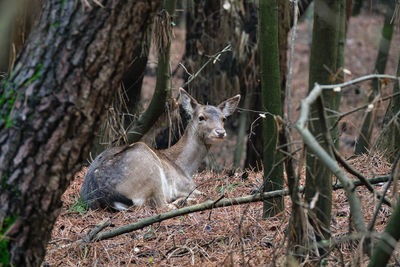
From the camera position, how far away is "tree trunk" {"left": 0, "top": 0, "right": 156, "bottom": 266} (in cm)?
339

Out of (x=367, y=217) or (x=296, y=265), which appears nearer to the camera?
(x=296, y=265)

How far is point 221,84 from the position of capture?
11492mm

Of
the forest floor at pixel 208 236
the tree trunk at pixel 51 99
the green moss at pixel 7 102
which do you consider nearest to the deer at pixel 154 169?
the forest floor at pixel 208 236

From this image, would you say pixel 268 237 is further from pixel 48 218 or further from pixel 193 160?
pixel 193 160

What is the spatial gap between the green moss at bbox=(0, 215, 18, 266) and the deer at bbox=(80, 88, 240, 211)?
2.98 metres

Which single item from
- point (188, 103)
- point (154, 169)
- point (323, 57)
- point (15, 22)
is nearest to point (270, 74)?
point (323, 57)

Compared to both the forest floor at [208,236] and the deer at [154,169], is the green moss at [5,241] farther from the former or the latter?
the deer at [154,169]

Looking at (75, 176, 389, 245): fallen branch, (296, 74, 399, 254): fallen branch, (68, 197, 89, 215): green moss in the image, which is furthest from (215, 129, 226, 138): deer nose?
(296, 74, 399, 254): fallen branch

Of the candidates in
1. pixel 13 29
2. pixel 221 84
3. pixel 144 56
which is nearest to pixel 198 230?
pixel 13 29

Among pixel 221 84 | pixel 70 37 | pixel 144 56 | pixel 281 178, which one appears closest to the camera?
pixel 70 37

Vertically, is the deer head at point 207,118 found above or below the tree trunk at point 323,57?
below

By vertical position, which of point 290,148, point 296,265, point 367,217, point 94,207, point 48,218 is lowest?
point 94,207

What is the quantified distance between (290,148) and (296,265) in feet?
2.60

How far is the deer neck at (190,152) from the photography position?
879 centimetres
